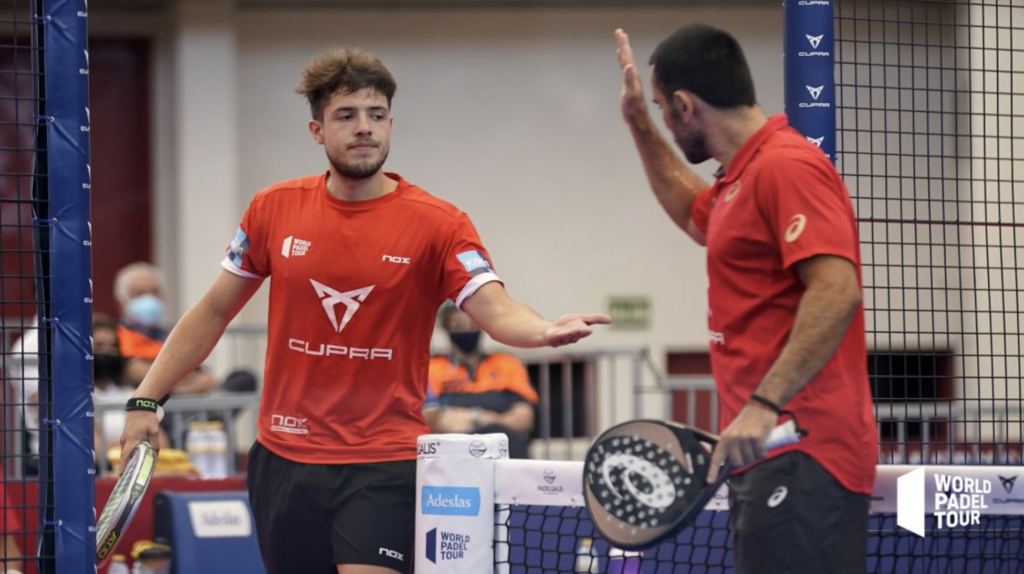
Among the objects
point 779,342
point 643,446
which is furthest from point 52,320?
point 779,342

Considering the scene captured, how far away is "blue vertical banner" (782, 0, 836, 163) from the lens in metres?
5.36

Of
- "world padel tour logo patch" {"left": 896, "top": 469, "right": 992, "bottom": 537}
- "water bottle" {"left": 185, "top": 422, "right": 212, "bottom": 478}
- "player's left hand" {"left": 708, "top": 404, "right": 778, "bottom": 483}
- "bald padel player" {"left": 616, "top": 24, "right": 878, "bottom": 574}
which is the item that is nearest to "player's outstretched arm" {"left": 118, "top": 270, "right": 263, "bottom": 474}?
"bald padel player" {"left": 616, "top": 24, "right": 878, "bottom": 574}

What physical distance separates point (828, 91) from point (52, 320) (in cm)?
288

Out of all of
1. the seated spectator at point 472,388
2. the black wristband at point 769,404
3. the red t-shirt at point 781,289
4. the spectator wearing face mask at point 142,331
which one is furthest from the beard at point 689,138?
the spectator wearing face mask at point 142,331

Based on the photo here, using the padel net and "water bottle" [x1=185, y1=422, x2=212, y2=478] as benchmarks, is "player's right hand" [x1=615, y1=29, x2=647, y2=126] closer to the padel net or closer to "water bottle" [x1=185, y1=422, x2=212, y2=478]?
the padel net

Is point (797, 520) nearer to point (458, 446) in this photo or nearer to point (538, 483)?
point (538, 483)

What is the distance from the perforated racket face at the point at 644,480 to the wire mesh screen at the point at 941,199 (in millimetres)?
1578

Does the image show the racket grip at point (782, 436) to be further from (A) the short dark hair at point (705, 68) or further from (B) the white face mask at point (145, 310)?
(B) the white face mask at point (145, 310)

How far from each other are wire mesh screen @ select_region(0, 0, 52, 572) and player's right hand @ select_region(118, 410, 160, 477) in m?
0.31

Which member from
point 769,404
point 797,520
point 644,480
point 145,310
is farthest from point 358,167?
point 145,310

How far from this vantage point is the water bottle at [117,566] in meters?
8.19

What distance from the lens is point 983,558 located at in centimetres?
543

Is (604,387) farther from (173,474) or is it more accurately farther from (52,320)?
(52,320)

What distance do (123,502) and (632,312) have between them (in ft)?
36.5
